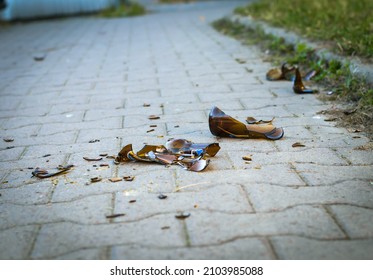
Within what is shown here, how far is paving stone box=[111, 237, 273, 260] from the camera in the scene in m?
1.95

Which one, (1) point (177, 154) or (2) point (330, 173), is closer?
(2) point (330, 173)

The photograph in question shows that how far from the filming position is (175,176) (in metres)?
2.69

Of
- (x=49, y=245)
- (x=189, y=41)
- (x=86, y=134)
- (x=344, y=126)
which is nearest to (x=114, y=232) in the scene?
(x=49, y=245)

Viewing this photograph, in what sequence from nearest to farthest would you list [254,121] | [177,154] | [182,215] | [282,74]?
[182,215] < [177,154] < [254,121] < [282,74]

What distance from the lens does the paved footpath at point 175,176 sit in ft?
6.77

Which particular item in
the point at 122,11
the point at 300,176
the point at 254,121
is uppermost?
the point at 300,176

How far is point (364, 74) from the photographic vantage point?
4098mm

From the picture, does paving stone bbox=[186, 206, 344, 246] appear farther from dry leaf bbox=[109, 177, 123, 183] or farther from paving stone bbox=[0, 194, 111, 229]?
dry leaf bbox=[109, 177, 123, 183]

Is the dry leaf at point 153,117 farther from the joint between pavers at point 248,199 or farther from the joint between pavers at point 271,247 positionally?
the joint between pavers at point 271,247

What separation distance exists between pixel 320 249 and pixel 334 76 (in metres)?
2.79

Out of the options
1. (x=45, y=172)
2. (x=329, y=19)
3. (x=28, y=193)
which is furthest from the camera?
(x=329, y=19)

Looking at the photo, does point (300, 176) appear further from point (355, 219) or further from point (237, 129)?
point (237, 129)

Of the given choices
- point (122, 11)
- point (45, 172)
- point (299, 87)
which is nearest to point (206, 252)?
point (45, 172)
